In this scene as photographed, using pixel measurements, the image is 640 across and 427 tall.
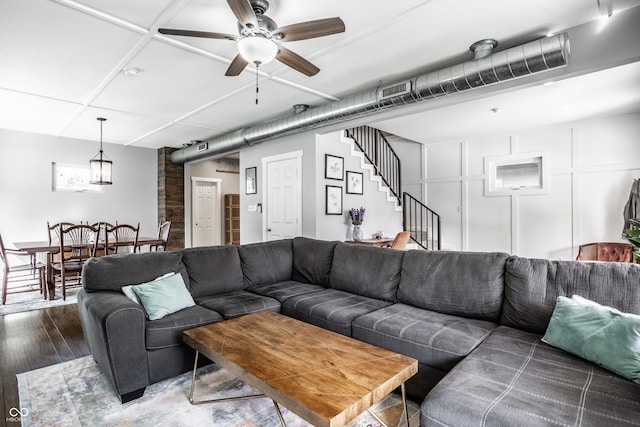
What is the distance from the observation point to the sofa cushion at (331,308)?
2.42 m

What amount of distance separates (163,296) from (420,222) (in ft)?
19.0

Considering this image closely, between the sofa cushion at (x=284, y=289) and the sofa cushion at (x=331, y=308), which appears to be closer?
the sofa cushion at (x=331, y=308)

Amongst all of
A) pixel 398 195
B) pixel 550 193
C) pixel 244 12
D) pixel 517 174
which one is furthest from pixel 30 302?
pixel 550 193

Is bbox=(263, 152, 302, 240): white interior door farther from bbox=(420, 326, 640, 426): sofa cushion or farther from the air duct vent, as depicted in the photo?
bbox=(420, 326, 640, 426): sofa cushion

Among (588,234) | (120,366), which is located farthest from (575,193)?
Result: (120,366)

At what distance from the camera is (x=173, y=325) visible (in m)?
2.30

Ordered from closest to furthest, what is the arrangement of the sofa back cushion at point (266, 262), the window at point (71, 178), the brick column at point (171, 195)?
the sofa back cushion at point (266, 262)
the window at point (71, 178)
the brick column at point (171, 195)

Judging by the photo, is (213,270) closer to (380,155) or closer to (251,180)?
(251,180)

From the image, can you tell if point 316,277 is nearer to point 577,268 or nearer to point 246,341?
point 246,341

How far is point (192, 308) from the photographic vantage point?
8.51 feet

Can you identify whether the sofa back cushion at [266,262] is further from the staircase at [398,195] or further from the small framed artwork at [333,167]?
the staircase at [398,195]

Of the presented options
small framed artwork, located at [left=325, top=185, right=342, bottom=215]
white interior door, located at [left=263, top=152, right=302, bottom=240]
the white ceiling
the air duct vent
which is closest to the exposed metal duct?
the air duct vent

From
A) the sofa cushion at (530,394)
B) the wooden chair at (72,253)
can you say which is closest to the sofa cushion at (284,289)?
the sofa cushion at (530,394)

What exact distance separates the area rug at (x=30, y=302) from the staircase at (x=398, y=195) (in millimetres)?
5175
